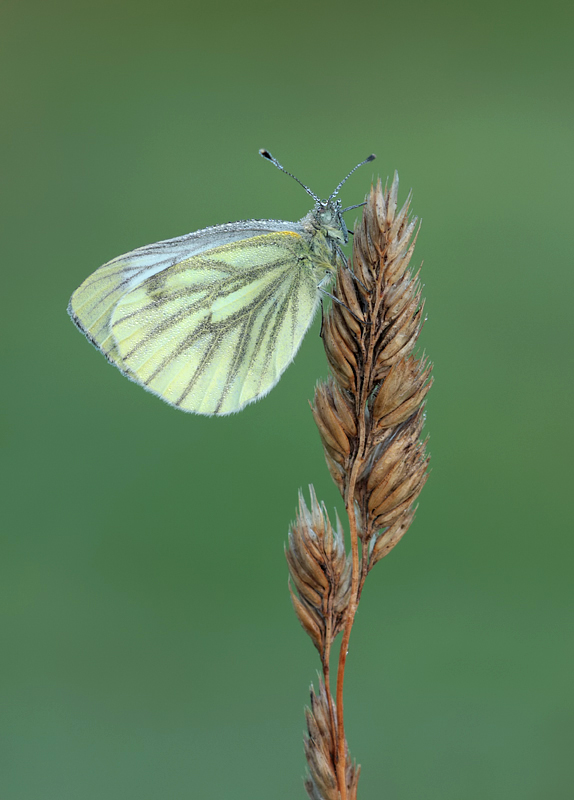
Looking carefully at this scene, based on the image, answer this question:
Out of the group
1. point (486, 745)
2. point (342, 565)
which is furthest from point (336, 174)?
point (342, 565)

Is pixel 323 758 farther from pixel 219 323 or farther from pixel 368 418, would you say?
pixel 219 323

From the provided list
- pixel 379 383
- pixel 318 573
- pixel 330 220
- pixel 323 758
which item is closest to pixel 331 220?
pixel 330 220

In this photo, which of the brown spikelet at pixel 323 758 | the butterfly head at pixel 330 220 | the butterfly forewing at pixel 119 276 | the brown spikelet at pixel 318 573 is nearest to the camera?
the brown spikelet at pixel 323 758

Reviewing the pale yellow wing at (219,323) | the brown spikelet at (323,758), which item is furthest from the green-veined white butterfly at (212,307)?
the brown spikelet at (323,758)

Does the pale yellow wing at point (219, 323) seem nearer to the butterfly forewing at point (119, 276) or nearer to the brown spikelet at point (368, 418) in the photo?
the butterfly forewing at point (119, 276)

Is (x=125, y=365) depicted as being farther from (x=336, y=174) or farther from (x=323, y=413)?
(x=336, y=174)

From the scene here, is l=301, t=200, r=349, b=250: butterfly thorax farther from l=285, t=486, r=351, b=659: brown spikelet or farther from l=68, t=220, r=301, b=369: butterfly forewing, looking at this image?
l=285, t=486, r=351, b=659: brown spikelet

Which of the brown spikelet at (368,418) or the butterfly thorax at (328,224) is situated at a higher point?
the butterfly thorax at (328,224)
